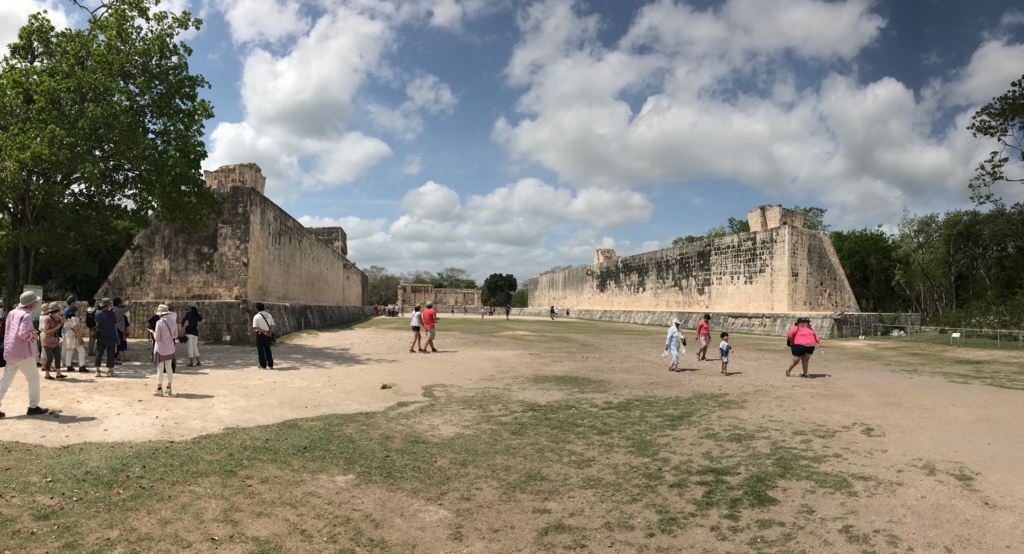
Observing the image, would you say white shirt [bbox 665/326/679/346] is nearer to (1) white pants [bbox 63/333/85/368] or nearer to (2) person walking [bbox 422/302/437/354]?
(2) person walking [bbox 422/302/437/354]

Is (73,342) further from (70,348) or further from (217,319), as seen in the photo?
(217,319)

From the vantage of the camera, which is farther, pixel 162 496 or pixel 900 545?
pixel 162 496

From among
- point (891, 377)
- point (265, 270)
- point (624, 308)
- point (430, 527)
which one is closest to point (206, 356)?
point (265, 270)

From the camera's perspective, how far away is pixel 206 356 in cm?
1074

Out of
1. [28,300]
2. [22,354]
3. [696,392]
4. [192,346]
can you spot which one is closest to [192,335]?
[192,346]

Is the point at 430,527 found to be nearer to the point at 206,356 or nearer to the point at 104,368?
the point at 104,368

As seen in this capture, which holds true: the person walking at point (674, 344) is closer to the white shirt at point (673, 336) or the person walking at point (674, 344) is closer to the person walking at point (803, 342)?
the white shirt at point (673, 336)

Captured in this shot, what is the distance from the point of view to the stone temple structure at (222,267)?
1318 centimetres

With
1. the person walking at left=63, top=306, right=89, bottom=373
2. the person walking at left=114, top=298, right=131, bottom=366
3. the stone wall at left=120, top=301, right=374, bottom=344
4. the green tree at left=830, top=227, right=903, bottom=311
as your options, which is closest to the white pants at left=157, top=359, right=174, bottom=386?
the person walking at left=63, top=306, right=89, bottom=373

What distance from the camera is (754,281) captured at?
21.9 metres

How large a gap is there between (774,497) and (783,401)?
3.79m

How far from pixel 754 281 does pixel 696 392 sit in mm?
15492

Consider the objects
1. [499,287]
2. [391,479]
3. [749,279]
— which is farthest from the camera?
[499,287]

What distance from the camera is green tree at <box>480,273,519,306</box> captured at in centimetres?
8112
